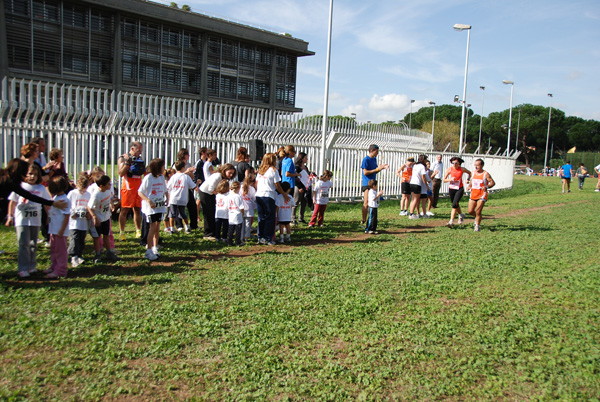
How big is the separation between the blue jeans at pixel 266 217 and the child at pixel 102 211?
2853 millimetres

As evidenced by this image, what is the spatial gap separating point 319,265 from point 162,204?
8.90ft

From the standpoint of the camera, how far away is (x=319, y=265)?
24.3 ft

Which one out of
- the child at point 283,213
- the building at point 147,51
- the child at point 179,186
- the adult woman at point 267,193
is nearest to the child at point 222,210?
the adult woman at point 267,193

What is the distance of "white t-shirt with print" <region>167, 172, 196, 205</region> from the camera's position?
943cm

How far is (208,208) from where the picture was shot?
30.5ft

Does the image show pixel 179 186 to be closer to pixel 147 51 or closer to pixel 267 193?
pixel 267 193

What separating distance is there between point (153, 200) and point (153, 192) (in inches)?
5.2

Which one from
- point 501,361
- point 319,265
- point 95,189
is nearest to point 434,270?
point 319,265

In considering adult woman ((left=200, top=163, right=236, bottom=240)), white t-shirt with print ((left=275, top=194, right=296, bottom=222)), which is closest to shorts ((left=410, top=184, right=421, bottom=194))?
white t-shirt with print ((left=275, top=194, right=296, bottom=222))

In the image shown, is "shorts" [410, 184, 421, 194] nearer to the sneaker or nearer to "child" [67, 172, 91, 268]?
the sneaker

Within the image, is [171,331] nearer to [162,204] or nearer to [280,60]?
[162,204]

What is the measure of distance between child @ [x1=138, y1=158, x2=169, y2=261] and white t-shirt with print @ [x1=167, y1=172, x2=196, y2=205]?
190cm

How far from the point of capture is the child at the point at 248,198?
8.98 meters

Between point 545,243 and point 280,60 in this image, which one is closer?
point 545,243
